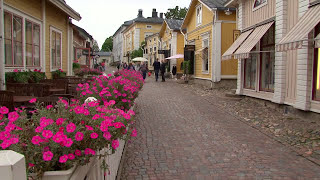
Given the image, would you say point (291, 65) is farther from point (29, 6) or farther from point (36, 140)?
point (36, 140)

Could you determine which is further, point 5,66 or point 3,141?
point 5,66

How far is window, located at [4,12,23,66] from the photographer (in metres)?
7.63

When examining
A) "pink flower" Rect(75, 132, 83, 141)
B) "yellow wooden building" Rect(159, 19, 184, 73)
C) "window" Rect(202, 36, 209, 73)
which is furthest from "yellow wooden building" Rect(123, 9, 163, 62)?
"pink flower" Rect(75, 132, 83, 141)

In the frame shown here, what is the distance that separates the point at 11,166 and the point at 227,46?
16620mm

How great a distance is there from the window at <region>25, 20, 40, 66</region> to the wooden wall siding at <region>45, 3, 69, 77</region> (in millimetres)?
755

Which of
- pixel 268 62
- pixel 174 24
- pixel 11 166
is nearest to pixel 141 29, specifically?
pixel 174 24

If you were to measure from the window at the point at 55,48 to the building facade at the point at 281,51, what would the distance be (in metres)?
6.70

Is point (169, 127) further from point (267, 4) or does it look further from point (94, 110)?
point (267, 4)

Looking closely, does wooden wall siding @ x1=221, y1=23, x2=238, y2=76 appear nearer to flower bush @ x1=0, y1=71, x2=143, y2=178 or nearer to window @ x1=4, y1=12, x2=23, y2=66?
window @ x1=4, y1=12, x2=23, y2=66

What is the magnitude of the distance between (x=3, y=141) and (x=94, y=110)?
110cm

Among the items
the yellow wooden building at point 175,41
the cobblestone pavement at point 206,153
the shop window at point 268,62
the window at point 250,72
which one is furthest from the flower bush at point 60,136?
the yellow wooden building at point 175,41

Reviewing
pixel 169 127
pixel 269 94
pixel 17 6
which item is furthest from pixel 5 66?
pixel 269 94

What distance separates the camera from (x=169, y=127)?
752 centimetres

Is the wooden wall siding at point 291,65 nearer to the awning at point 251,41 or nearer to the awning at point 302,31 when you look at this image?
the awning at point 251,41
